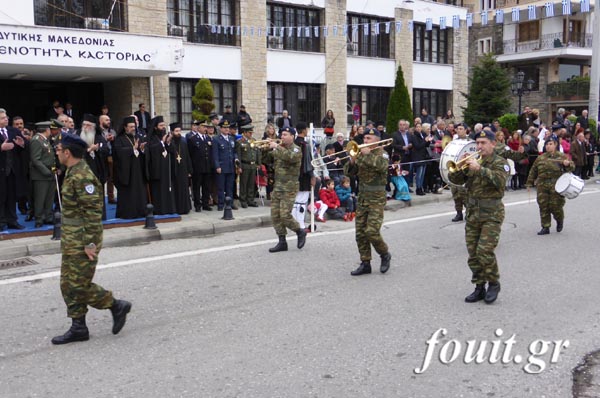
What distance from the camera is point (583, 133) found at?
20391 millimetres

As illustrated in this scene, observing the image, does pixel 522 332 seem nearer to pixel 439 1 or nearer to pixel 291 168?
pixel 291 168

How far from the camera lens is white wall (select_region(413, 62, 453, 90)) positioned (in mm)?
30328

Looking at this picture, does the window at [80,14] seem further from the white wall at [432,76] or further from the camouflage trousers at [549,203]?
the white wall at [432,76]

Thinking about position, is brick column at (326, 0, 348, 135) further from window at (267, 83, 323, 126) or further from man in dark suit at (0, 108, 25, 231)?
man in dark suit at (0, 108, 25, 231)

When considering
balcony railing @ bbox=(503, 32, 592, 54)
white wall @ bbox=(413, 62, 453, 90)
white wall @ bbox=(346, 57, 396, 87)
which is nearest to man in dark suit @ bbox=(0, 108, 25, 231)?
white wall @ bbox=(346, 57, 396, 87)

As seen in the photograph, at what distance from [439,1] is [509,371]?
1117 inches

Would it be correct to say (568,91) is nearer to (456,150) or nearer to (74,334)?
(456,150)

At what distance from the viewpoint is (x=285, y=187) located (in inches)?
376

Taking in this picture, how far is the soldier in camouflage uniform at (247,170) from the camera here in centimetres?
1385

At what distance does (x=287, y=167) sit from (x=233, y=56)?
1472 cm

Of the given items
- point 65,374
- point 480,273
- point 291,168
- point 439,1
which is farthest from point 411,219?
point 439,1

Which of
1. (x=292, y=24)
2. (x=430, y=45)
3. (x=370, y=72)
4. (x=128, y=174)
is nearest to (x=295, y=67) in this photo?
(x=292, y=24)

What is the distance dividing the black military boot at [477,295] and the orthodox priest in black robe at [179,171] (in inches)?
286

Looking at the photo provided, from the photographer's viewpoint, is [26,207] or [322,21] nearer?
[26,207]
